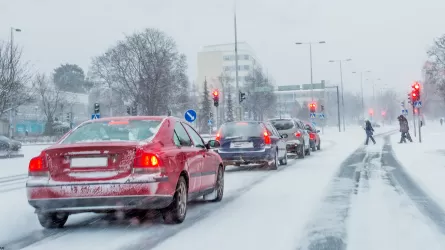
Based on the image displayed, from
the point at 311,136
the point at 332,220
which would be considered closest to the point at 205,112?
the point at 311,136

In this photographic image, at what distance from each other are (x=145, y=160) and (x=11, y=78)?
2487 centimetres

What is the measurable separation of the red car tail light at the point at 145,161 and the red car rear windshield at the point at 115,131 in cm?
38

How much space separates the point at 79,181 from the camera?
662 centimetres

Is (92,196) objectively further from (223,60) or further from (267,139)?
(223,60)

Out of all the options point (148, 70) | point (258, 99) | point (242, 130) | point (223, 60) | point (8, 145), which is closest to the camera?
point (242, 130)

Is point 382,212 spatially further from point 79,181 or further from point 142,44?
point 142,44

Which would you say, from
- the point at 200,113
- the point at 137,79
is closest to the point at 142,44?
the point at 137,79

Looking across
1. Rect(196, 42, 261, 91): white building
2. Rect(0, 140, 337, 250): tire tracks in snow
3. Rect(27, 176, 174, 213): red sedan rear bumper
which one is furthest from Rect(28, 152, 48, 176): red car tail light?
Rect(196, 42, 261, 91): white building

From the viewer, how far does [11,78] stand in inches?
1155

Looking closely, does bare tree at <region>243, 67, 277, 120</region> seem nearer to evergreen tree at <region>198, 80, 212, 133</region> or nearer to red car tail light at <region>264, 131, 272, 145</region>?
evergreen tree at <region>198, 80, 212, 133</region>

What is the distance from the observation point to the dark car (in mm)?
16062

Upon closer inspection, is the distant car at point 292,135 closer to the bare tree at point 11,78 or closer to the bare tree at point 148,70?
the bare tree at point 11,78

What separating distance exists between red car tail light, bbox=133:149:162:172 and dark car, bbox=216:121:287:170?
933cm

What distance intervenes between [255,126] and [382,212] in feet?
28.0
